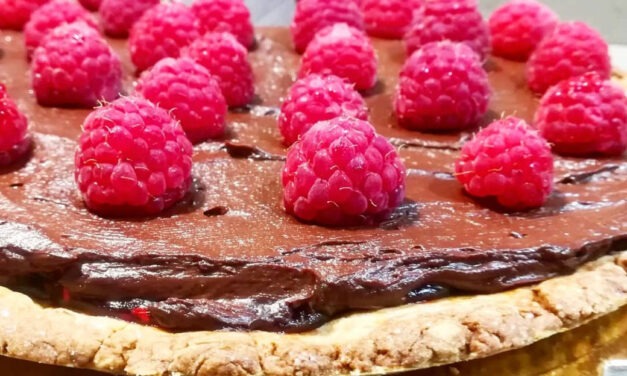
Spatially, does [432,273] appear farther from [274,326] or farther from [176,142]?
[176,142]

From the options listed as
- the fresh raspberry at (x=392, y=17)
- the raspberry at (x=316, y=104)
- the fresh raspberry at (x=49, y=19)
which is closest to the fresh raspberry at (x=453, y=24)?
the fresh raspberry at (x=392, y=17)


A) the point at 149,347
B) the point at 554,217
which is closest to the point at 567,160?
the point at 554,217

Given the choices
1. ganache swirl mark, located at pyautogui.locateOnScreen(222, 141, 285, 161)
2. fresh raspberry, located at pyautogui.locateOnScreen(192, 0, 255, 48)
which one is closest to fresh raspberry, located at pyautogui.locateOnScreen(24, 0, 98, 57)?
fresh raspberry, located at pyautogui.locateOnScreen(192, 0, 255, 48)

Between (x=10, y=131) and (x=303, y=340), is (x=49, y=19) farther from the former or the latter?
(x=303, y=340)

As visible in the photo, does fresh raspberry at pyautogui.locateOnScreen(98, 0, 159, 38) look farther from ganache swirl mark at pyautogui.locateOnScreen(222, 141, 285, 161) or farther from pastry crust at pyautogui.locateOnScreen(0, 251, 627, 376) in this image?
pastry crust at pyautogui.locateOnScreen(0, 251, 627, 376)

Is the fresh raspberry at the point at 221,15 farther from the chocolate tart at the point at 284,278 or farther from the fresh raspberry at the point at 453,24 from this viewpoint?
the chocolate tart at the point at 284,278

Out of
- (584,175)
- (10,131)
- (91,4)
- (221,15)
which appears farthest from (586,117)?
(91,4)
